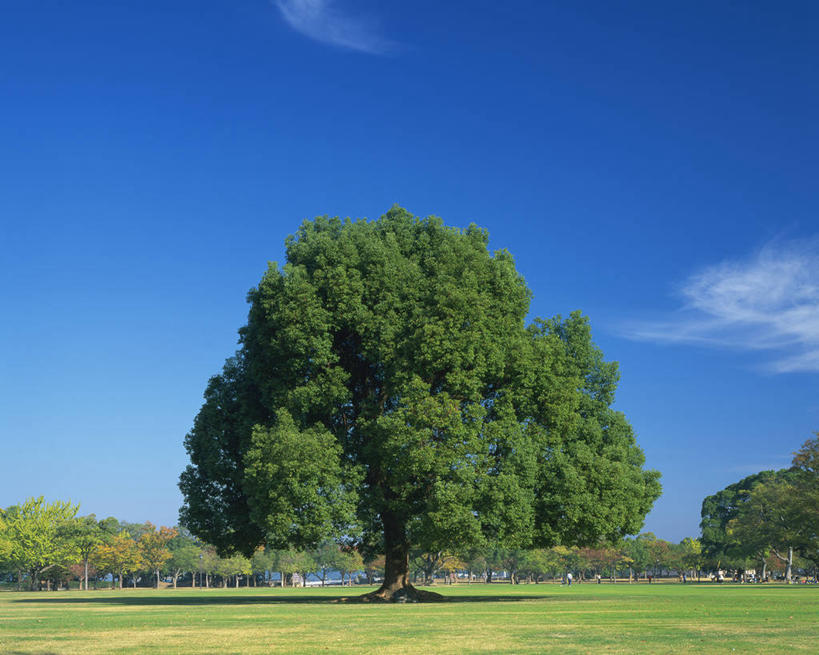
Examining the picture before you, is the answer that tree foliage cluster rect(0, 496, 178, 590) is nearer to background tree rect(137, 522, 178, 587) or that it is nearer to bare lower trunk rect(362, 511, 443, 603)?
background tree rect(137, 522, 178, 587)

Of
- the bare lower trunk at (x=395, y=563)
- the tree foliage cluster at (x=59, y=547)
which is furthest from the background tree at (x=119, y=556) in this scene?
the bare lower trunk at (x=395, y=563)

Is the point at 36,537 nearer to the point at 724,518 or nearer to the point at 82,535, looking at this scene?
the point at 82,535

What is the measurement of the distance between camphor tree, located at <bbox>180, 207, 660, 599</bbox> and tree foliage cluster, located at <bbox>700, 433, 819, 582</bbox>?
151ft

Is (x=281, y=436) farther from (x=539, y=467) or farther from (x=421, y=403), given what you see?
(x=539, y=467)

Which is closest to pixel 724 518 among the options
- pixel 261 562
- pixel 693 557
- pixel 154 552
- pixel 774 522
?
pixel 693 557

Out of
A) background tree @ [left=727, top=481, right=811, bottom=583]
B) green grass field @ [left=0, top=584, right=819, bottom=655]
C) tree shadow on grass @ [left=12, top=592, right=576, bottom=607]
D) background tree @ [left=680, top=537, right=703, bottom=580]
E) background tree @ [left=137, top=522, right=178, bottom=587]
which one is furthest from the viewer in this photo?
background tree @ [left=680, top=537, right=703, bottom=580]

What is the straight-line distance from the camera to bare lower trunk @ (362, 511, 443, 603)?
3828cm

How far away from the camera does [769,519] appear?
96938 mm

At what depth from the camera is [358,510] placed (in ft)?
119

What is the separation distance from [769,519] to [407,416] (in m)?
80.7

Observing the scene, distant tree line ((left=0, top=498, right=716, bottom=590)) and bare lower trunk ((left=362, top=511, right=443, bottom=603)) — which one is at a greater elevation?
bare lower trunk ((left=362, top=511, right=443, bottom=603))

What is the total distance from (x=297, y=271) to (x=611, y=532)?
61.4ft

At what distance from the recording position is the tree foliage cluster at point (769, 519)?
7750cm

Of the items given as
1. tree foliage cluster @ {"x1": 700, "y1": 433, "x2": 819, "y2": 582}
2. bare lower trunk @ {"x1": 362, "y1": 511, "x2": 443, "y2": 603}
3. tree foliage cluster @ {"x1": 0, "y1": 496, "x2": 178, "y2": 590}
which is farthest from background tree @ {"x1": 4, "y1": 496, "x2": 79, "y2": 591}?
tree foliage cluster @ {"x1": 700, "y1": 433, "x2": 819, "y2": 582}
